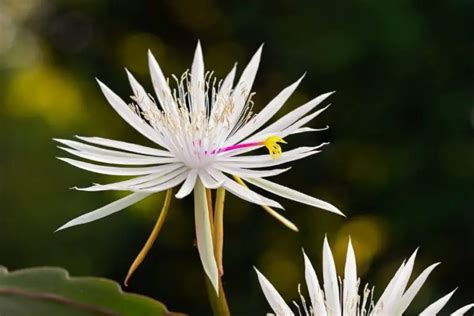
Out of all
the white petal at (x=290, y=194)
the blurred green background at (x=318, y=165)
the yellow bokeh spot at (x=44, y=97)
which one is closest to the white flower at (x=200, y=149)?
the white petal at (x=290, y=194)

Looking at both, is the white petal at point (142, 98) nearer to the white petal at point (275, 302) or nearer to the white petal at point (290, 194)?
the white petal at point (290, 194)

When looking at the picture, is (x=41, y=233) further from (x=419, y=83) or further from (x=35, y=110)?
(x=419, y=83)

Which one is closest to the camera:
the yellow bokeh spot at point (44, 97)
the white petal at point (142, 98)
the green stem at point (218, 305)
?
the green stem at point (218, 305)

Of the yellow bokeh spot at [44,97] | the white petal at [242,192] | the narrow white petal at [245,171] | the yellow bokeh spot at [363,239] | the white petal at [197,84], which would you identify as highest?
the yellow bokeh spot at [44,97]

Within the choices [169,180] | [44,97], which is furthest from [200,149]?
[44,97]

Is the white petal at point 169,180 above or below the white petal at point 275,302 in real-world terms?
above

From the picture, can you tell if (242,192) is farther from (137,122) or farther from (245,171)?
(137,122)

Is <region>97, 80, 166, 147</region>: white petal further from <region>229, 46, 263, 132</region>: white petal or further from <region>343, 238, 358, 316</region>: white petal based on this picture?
<region>343, 238, 358, 316</region>: white petal

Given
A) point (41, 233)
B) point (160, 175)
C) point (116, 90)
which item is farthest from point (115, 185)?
point (116, 90)
